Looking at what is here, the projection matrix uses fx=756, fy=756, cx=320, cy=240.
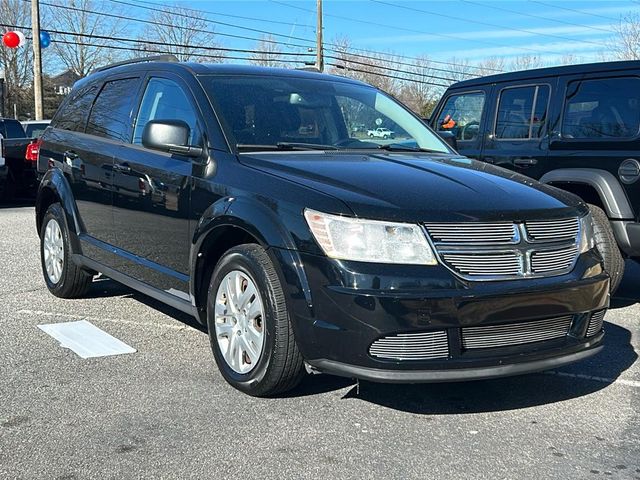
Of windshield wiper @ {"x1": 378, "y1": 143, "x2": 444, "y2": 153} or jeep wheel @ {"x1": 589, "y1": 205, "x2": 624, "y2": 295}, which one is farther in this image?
jeep wheel @ {"x1": 589, "y1": 205, "x2": 624, "y2": 295}

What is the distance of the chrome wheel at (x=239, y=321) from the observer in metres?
3.89

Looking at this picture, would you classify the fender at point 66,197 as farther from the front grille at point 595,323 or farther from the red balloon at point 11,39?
the red balloon at point 11,39

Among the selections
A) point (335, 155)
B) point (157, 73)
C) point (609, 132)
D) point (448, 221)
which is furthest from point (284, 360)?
point (609, 132)

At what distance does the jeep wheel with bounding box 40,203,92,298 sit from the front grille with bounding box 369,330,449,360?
Result: 3.45m

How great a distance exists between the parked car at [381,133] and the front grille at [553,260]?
163cm

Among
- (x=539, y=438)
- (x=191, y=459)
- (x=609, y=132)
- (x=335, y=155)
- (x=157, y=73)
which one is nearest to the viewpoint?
(x=191, y=459)

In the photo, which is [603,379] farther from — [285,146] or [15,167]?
[15,167]

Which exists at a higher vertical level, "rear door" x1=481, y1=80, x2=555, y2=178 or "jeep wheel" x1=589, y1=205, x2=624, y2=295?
"rear door" x1=481, y1=80, x2=555, y2=178

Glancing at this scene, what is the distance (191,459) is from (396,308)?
111 centimetres

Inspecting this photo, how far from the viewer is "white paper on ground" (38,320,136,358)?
4922 millimetres

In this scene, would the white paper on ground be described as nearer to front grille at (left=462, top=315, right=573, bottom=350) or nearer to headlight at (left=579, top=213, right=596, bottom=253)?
front grille at (left=462, top=315, right=573, bottom=350)

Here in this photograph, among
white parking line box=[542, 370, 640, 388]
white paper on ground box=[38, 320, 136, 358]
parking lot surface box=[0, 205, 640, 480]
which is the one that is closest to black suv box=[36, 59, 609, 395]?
parking lot surface box=[0, 205, 640, 480]

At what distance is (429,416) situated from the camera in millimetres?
3850

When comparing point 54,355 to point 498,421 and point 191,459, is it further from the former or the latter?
point 498,421
